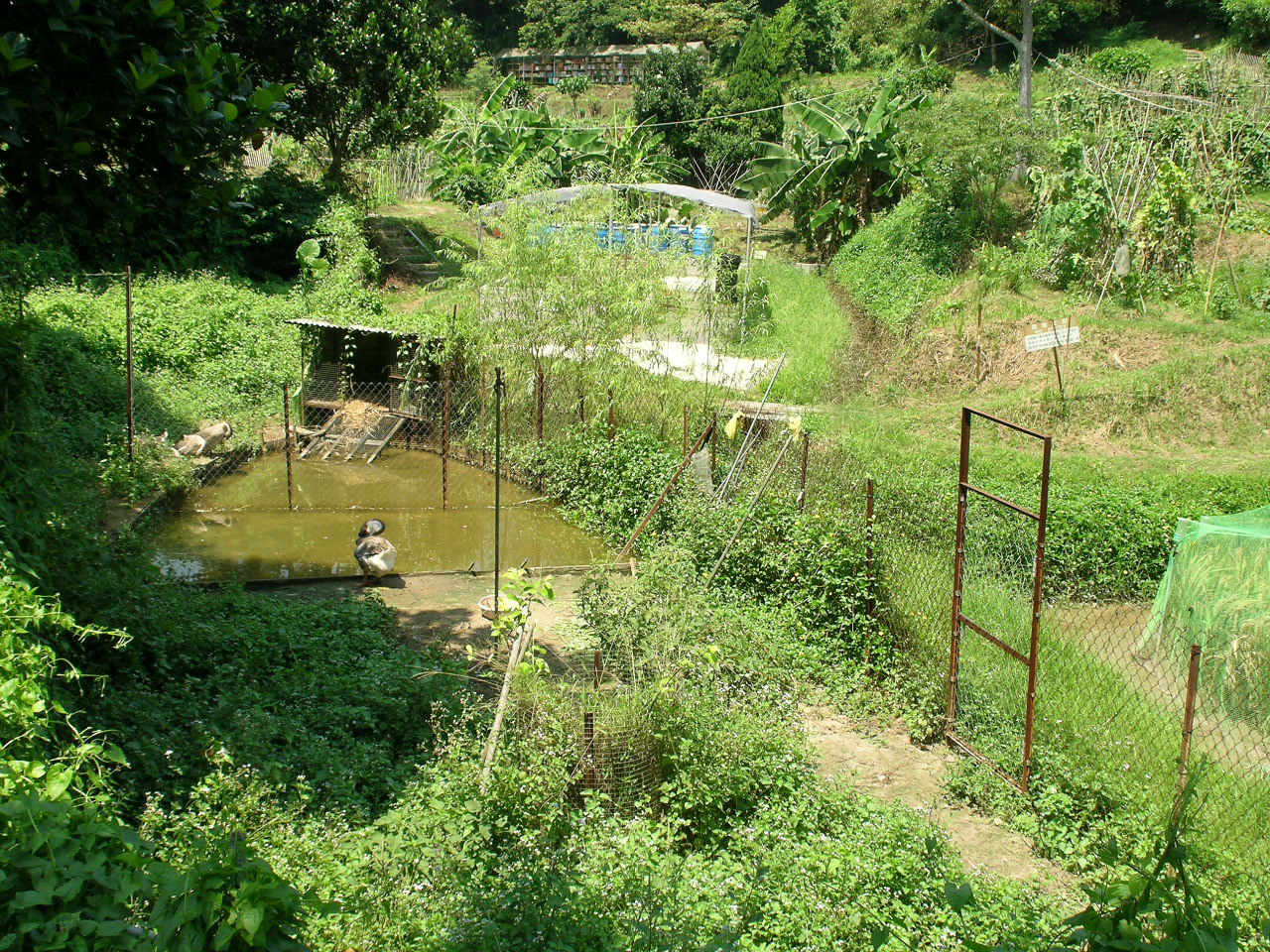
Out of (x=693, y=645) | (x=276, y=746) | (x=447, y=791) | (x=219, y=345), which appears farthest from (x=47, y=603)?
(x=219, y=345)

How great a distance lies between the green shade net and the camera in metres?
7.50

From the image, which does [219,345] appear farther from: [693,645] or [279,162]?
[693,645]

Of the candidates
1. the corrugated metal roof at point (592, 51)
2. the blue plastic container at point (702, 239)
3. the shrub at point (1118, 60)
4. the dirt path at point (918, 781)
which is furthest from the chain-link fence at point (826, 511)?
the corrugated metal roof at point (592, 51)

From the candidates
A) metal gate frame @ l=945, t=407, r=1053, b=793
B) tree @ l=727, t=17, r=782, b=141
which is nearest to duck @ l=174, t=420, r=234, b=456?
metal gate frame @ l=945, t=407, r=1053, b=793

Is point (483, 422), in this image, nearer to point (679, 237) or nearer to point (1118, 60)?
point (679, 237)

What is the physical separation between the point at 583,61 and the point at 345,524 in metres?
38.4

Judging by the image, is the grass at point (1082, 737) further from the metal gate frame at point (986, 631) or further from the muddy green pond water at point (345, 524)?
the muddy green pond water at point (345, 524)

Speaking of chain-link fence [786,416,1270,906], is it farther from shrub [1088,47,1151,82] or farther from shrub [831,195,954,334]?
shrub [1088,47,1151,82]

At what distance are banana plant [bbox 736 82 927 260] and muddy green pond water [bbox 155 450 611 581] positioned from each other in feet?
45.0

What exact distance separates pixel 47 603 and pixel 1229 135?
800 inches

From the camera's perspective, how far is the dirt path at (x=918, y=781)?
612 centimetres

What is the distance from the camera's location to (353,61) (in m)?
21.2

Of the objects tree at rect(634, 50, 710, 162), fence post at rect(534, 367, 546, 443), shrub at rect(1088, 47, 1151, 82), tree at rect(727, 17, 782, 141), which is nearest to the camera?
fence post at rect(534, 367, 546, 443)

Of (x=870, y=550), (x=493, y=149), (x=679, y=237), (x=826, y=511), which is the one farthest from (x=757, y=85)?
(x=870, y=550)
